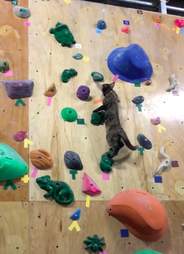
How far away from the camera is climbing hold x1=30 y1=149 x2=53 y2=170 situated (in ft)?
7.47

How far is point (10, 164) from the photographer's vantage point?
2.15 m

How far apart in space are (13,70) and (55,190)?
0.71 meters

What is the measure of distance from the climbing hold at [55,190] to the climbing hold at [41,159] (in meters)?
0.06

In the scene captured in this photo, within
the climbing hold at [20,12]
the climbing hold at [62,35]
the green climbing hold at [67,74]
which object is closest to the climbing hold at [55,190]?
the green climbing hold at [67,74]

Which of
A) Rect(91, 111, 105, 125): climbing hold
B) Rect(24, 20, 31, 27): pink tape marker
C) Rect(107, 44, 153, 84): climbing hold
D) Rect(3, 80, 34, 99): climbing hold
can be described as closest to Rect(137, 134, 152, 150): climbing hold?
Rect(91, 111, 105, 125): climbing hold

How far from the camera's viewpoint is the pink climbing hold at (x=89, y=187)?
7.64ft

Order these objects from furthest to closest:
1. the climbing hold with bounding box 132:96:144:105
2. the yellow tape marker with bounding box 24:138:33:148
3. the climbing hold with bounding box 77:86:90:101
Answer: the climbing hold with bounding box 132:96:144:105 → the climbing hold with bounding box 77:86:90:101 → the yellow tape marker with bounding box 24:138:33:148

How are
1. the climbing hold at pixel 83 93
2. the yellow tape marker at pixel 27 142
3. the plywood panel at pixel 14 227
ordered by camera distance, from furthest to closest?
the climbing hold at pixel 83 93, the yellow tape marker at pixel 27 142, the plywood panel at pixel 14 227

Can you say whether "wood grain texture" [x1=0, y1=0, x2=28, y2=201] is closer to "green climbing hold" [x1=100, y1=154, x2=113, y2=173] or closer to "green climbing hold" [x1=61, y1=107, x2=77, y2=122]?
"green climbing hold" [x1=61, y1=107, x2=77, y2=122]

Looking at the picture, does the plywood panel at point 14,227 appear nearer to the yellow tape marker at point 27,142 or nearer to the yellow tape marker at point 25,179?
the yellow tape marker at point 25,179

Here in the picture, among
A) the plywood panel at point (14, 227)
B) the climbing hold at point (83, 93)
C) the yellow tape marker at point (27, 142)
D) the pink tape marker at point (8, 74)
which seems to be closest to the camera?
the plywood panel at point (14, 227)

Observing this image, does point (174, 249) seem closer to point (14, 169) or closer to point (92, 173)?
point (92, 173)

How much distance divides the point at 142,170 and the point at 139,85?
54cm

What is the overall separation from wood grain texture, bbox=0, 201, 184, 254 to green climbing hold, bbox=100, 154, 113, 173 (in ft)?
0.61
